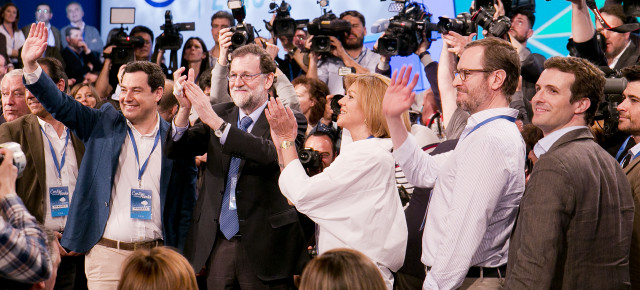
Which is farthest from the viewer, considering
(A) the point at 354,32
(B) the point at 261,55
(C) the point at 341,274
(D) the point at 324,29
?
(A) the point at 354,32

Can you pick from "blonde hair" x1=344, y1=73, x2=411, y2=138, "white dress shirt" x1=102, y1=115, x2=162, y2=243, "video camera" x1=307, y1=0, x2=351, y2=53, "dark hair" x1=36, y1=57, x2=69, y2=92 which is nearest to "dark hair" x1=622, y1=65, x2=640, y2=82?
"blonde hair" x1=344, y1=73, x2=411, y2=138

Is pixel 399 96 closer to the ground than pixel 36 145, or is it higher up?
higher up

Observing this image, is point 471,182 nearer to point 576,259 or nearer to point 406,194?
point 576,259

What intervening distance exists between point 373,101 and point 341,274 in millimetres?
1443

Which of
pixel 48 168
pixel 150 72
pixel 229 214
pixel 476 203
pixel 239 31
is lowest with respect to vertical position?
pixel 229 214

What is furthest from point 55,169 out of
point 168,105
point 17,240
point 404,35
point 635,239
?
point 635,239

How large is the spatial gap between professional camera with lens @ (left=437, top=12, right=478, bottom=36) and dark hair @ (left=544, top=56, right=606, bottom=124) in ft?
5.93

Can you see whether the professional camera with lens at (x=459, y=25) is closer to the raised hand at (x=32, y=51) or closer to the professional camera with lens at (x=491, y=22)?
the professional camera with lens at (x=491, y=22)

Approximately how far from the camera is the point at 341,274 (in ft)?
7.40

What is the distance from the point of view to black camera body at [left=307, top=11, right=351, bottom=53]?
6184mm

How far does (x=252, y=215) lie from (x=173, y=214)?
1.93 feet

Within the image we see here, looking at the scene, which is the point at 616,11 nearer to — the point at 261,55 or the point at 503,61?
the point at 503,61

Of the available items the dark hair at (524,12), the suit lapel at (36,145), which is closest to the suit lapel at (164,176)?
the suit lapel at (36,145)

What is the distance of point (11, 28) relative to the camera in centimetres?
877
